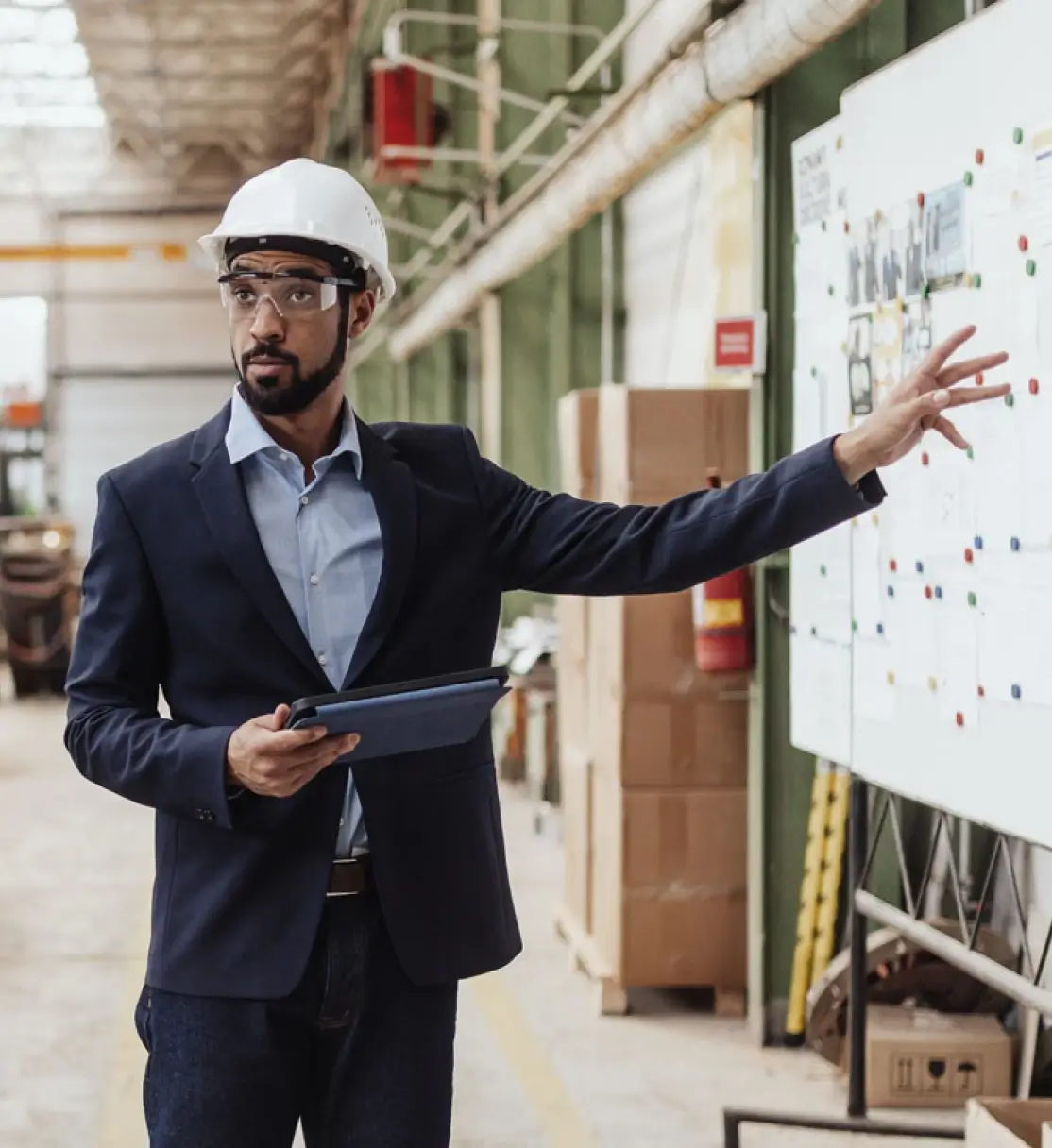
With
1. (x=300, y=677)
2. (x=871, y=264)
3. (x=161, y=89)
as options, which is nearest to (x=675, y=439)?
(x=871, y=264)

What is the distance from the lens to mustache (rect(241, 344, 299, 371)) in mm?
2119

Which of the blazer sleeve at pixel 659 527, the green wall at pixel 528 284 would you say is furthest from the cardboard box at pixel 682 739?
the green wall at pixel 528 284

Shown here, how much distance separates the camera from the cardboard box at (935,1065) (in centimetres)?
430

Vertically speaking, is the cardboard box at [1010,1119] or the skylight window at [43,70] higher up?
the skylight window at [43,70]

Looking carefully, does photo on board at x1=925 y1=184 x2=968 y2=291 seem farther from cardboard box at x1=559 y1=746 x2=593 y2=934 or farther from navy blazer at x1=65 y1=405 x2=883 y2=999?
cardboard box at x1=559 y1=746 x2=593 y2=934

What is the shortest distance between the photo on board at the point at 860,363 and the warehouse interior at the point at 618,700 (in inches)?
24.7

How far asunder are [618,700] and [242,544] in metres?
3.19

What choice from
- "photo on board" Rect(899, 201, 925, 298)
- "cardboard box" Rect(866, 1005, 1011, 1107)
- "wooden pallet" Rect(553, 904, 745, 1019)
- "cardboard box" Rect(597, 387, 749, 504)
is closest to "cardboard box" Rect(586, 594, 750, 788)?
"cardboard box" Rect(597, 387, 749, 504)

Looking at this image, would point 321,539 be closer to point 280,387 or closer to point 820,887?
point 280,387

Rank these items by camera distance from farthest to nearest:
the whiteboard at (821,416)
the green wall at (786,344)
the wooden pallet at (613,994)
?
the wooden pallet at (613,994) → the green wall at (786,344) → the whiteboard at (821,416)

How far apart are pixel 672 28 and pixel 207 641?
Answer: 5909 mm

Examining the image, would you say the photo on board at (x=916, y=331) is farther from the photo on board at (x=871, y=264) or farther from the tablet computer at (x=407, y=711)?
the tablet computer at (x=407, y=711)

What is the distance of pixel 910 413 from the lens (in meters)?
2.07

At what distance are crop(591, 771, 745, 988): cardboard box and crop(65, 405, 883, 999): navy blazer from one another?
3005 mm
